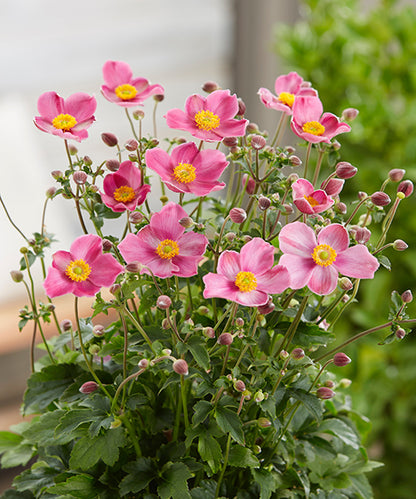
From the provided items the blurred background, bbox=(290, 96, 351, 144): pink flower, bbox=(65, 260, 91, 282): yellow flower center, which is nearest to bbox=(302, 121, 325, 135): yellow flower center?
bbox=(290, 96, 351, 144): pink flower

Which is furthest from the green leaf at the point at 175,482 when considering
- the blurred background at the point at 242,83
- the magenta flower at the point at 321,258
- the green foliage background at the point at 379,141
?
the green foliage background at the point at 379,141

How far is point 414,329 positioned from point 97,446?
1.10 meters

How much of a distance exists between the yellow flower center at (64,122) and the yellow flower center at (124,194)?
6 centimetres

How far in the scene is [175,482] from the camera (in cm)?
49

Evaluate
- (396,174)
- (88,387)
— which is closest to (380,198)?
(396,174)

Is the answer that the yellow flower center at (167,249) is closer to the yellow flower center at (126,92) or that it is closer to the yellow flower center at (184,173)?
the yellow flower center at (184,173)

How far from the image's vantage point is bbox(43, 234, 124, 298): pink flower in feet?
1.39

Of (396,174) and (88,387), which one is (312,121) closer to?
(396,174)

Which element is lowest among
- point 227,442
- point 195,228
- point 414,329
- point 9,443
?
point 414,329

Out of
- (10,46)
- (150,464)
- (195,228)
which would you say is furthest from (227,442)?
(10,46)

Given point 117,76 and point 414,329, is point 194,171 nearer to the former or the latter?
point 117,76

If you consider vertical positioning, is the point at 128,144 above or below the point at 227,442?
above

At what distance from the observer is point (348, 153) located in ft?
4.79

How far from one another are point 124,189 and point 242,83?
1742 mm
